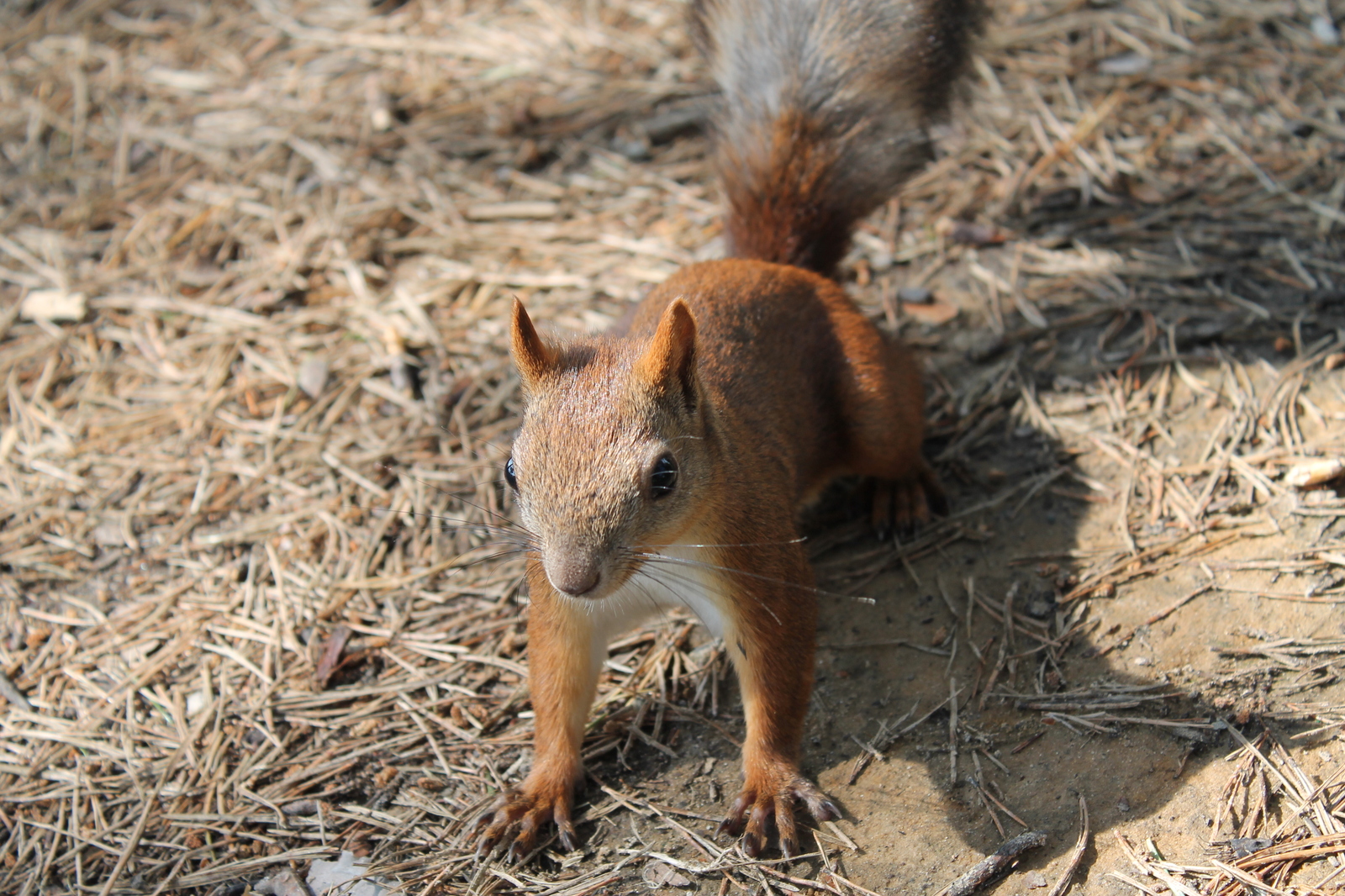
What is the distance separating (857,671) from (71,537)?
2.32 metres

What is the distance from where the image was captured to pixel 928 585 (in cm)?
276

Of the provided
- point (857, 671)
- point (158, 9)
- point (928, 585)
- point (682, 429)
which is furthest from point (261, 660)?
point (158, 9)

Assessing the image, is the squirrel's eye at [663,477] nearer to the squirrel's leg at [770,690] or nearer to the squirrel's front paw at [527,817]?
the squirrel's leg at [770,690]

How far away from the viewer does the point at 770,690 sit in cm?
224

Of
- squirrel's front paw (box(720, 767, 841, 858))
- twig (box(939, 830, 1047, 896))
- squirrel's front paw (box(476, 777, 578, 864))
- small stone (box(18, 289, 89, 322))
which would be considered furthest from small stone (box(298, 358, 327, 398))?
twig (box(939, 830, 1047, 896))

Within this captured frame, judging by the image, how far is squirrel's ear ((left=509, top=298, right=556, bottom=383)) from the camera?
2109 mm

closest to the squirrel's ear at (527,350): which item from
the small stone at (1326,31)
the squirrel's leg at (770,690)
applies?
the squirrel's leg at (770,690)

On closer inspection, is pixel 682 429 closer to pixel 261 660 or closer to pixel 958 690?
pixel 958 690

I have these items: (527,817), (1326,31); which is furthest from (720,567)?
(1326,31)

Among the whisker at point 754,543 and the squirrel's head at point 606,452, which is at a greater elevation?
the squirrel's head at point 606,452

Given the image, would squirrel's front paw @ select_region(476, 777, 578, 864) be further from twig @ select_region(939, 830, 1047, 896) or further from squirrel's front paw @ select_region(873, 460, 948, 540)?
squirrel's front paw @ select_region(873, 460, 948, 540)

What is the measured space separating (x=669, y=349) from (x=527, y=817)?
1.08m

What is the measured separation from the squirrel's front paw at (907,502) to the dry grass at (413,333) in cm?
9

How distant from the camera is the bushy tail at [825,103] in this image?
292 centimetres
